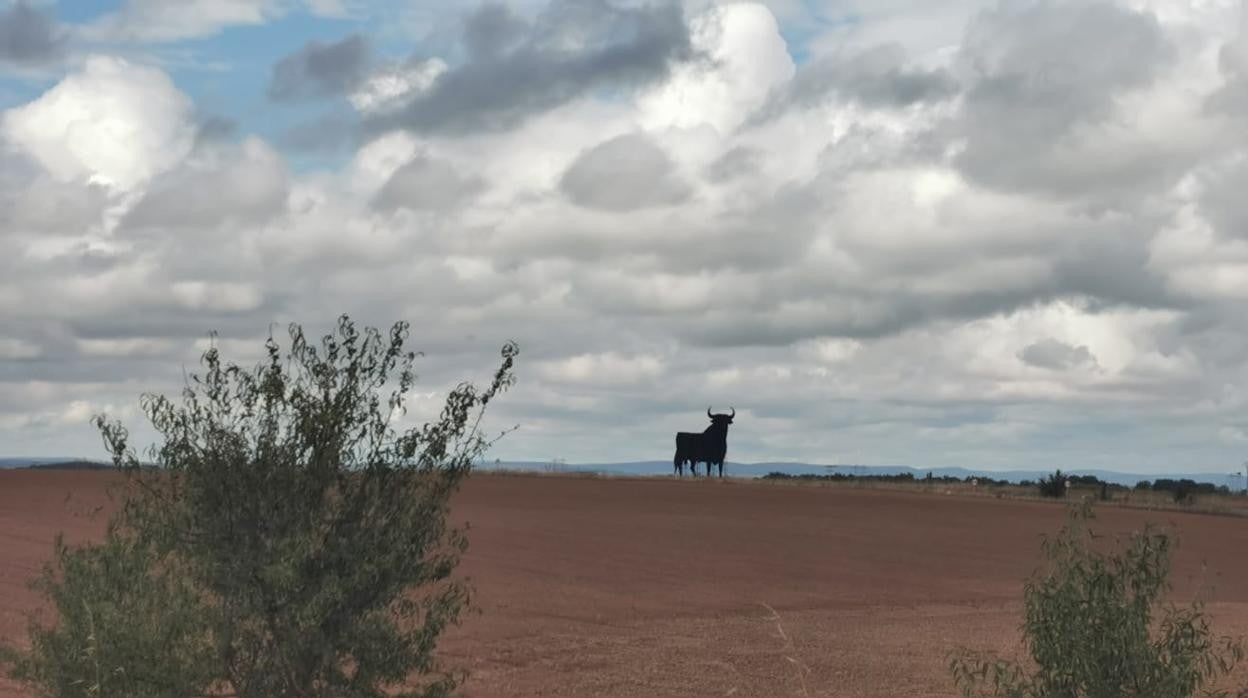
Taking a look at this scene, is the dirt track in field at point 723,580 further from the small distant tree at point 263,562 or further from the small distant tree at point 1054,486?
the small distant tree at point 1054,486

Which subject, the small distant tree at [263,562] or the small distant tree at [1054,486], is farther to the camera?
the small distant tree at [1054,486]

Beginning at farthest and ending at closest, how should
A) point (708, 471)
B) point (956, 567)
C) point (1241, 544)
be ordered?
point (708, 471), point (1241, 544), point (956, 567)

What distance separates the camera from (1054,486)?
8181 centimetres

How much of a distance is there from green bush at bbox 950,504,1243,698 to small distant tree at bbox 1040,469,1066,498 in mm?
69494

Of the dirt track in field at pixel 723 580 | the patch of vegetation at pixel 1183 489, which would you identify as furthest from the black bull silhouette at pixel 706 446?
the patch of vegetation at pixel 1183 489

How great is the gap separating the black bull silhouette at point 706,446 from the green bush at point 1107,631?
217ft

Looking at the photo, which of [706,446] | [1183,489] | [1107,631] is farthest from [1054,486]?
[1107,631]

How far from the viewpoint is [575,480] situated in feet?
234

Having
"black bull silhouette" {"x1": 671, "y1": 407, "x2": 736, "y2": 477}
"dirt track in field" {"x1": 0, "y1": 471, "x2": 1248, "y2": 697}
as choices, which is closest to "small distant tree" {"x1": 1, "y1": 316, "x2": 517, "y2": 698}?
"dirt track in field" {"x1": 0, "y1": 471, "x2": 1248, "y2": 697}

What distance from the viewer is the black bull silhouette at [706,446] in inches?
3125

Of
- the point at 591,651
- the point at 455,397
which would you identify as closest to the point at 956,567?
the point at 591,651

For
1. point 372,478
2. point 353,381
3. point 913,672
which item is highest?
point 353,381

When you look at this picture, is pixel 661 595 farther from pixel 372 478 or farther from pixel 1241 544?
pixel 1241 544

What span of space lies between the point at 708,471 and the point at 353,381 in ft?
219
